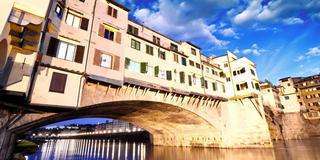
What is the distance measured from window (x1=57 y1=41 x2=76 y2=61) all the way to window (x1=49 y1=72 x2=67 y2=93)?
1954 millimetres

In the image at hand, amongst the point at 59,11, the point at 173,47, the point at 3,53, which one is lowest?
the point at 3,53

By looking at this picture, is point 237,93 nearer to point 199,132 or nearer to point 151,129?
point 199,132

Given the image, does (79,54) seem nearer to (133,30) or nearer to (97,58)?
(97,58)

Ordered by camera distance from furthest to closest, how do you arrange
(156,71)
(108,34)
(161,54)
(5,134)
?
(161,54) → (156,71) → (108,34) → (5,134)

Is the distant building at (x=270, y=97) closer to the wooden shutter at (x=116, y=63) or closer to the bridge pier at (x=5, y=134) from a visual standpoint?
the wooden shutter at (x=116, y=63)

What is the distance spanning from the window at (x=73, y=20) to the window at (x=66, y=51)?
241 centimetres

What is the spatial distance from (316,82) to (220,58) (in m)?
47.6

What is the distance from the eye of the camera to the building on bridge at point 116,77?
1405 cm

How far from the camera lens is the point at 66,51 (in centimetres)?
1875

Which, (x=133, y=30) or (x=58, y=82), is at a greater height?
(x=133, y=30)

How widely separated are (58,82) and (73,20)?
712cm

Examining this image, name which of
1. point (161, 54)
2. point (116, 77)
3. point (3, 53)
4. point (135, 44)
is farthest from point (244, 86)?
point (3, 53)

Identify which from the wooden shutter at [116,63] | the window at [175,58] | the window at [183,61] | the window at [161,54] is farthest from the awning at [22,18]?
the window at [183,61]

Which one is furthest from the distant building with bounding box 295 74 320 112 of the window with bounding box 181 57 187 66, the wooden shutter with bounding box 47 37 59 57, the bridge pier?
the bridge pier
